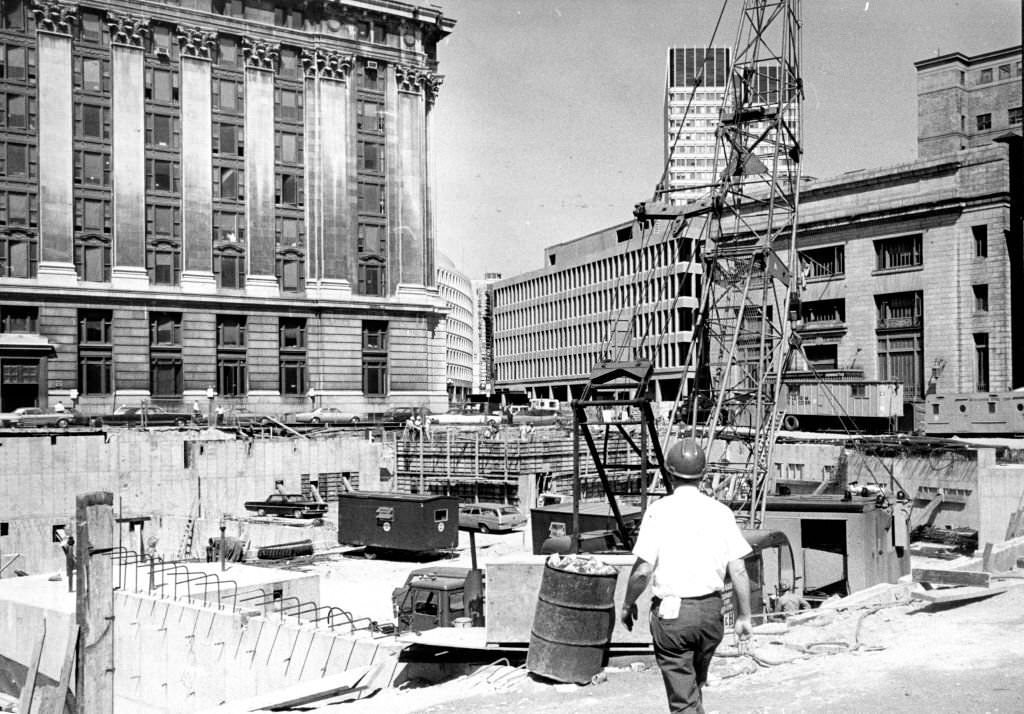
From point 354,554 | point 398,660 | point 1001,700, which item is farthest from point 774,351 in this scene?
point 1001,700

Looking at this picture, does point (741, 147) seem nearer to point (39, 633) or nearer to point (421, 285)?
point (39, 633)

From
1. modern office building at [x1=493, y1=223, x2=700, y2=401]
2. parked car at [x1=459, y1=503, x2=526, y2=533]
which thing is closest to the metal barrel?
parked car at [x1=459, y1=503, x2=526, y2=533]

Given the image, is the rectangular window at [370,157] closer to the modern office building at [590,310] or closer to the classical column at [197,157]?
the classical column at [197,157]

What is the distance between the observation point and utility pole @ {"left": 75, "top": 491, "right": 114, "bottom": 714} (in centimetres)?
2103

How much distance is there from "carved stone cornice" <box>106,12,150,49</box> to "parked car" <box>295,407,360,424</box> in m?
24.4

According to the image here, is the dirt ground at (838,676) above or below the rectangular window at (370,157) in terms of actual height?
below

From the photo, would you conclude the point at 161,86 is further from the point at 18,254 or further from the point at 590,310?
the point at 590,310

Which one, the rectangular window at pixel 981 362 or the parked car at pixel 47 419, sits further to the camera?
the rectangular window at pixel 981 362

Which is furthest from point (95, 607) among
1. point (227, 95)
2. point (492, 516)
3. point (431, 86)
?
point (431, 86)

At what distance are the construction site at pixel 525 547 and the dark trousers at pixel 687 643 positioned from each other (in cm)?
81

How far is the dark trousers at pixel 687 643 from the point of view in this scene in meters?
7.85

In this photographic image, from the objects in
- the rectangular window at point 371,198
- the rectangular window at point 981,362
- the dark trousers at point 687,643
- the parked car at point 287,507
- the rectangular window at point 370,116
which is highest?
the rectangular window at point 370,116

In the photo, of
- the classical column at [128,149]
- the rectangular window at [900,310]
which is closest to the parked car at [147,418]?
the classical column at [128,149]

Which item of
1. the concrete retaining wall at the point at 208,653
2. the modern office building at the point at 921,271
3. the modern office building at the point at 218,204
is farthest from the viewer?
the modern office building at the point at 921,271
